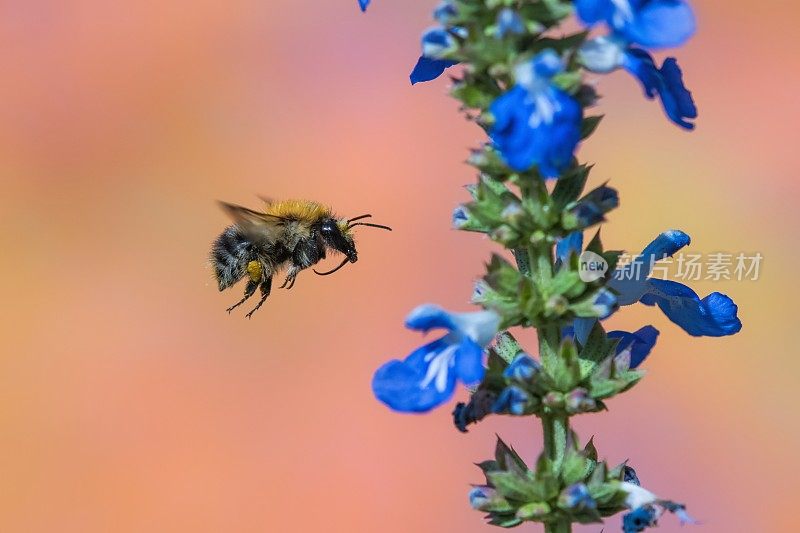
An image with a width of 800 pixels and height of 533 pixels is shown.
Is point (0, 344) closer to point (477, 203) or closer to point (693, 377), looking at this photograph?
point (693, 377)

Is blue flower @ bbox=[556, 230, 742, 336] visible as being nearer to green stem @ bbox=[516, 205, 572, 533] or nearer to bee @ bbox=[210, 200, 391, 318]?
green stem @ bbox=[516, 205, 572, 533]

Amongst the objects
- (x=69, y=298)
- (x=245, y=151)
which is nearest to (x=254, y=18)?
(x=245, y=151)

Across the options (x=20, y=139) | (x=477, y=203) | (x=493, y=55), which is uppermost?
(x=20, y=139)

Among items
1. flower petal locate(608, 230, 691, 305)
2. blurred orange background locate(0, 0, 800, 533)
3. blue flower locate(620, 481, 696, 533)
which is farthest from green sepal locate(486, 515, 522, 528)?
blurred orange background locate(0, 0, 800, 533)

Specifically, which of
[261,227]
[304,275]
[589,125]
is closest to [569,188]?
[589,125]

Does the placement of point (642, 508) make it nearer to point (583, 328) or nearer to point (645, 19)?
point (583, 328)

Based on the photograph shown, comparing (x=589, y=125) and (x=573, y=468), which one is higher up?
(x=589, y=125)
